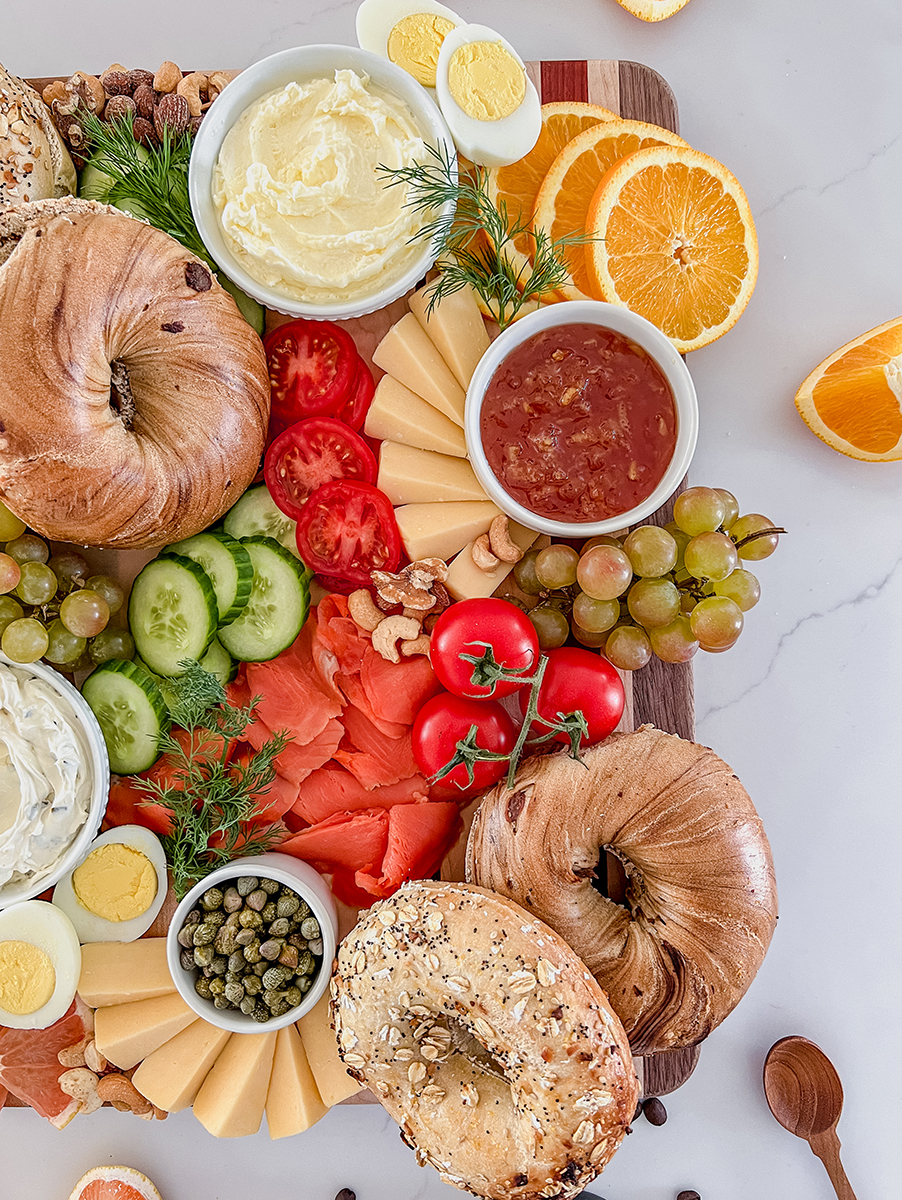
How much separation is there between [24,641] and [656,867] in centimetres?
112

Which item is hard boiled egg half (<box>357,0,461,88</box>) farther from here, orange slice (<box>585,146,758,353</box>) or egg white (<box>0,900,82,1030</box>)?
egg white (<box>0,900,82,1030</box>)

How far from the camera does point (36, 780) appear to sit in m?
1.49

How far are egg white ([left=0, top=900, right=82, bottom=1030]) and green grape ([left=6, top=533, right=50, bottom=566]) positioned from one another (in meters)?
0.60

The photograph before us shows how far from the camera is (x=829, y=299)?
186cm

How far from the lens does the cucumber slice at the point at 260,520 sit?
5.49ft

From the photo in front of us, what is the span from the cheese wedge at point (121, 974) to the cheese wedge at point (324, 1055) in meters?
0.26

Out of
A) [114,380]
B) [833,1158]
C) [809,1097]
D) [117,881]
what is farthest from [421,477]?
[833,1158]

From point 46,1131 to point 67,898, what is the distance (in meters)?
0.62

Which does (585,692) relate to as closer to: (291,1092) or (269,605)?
(269,605)

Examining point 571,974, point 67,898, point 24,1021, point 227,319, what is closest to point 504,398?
point 227,319

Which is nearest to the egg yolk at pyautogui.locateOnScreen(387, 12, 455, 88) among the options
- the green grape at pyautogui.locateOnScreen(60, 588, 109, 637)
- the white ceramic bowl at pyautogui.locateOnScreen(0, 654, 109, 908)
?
the green grape at pyautogui.locateOnScreen(60, 588, 109, 637)

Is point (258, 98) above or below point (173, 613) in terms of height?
above

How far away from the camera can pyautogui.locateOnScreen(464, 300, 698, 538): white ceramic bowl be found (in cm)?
151

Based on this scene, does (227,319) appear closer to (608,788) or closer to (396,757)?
(396,757)
